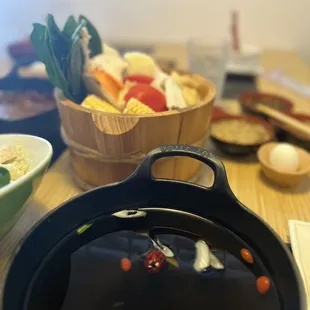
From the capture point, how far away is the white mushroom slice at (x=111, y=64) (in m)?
0.76

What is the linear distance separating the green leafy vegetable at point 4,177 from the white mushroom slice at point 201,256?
0.25m

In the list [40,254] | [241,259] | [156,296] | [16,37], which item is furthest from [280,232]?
[16,37]

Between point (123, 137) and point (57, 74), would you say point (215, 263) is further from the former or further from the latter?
point (57, 74)

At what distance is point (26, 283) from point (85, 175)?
0.93 ft

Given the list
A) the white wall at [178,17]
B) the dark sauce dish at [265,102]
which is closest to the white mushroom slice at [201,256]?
the dark sauce dish at [265,102]

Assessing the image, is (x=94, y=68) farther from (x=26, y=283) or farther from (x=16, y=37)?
(x=16, y=37)

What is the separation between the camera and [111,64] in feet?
2.56

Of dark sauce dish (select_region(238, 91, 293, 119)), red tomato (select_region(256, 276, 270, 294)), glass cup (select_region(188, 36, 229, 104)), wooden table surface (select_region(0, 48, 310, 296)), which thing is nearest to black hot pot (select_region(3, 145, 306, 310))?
red tomato (select_region(256, 276, 270, 294))

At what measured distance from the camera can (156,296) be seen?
0.48m

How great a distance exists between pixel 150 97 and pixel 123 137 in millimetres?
108

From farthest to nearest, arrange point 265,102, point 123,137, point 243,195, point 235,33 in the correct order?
point 235,33 → point 265,102 → point 243,195 → point 123,137

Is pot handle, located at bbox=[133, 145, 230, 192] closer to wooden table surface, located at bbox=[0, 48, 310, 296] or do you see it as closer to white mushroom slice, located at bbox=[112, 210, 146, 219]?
white mushroom slice, located at bbox=[112, 210, 146, 219]

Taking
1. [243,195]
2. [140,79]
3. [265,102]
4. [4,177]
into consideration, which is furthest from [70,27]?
[265,102]

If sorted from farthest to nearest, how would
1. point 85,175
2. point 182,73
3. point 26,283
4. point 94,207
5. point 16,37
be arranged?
1. point 16,37
2. point 182,73
3. point 85,175
4. point 94,207
5. point 26,283
